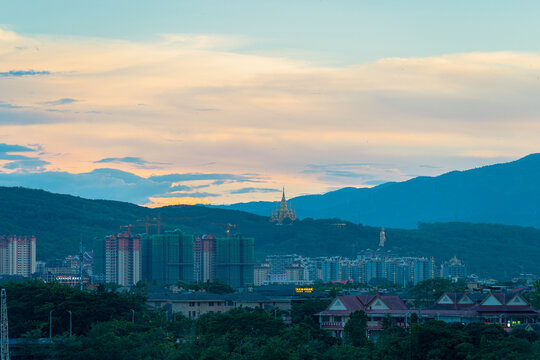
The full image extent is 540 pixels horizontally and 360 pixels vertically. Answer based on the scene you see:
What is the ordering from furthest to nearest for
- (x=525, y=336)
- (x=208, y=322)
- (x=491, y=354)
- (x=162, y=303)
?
(x=162, y=303) < (x=208, y=322) < (x=525, y=336) < (x=491, y=354)

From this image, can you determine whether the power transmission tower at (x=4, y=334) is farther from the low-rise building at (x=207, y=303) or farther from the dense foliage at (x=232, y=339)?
the low-rise building at (x=207, y=303)

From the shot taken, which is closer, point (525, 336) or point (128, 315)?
point (525, 336)

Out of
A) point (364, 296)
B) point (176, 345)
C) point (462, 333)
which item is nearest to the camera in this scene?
point (462, 333)

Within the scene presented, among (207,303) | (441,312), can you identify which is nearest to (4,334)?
(441,312)

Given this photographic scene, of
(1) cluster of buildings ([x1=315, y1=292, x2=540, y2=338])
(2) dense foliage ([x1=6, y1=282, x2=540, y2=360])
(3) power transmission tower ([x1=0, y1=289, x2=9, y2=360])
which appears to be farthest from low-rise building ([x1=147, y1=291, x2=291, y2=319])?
(3) power transmission tower ([x1=0, y1=289, x2=9, y2=360])

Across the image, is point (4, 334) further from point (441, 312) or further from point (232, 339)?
point (441, 312)

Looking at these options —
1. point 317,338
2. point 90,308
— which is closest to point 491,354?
point 317,338

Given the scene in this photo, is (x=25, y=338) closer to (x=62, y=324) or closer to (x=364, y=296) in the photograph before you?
(x=62, y=324)

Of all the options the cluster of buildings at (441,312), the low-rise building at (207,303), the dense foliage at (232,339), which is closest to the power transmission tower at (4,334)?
the dense foliage at (232,339)
